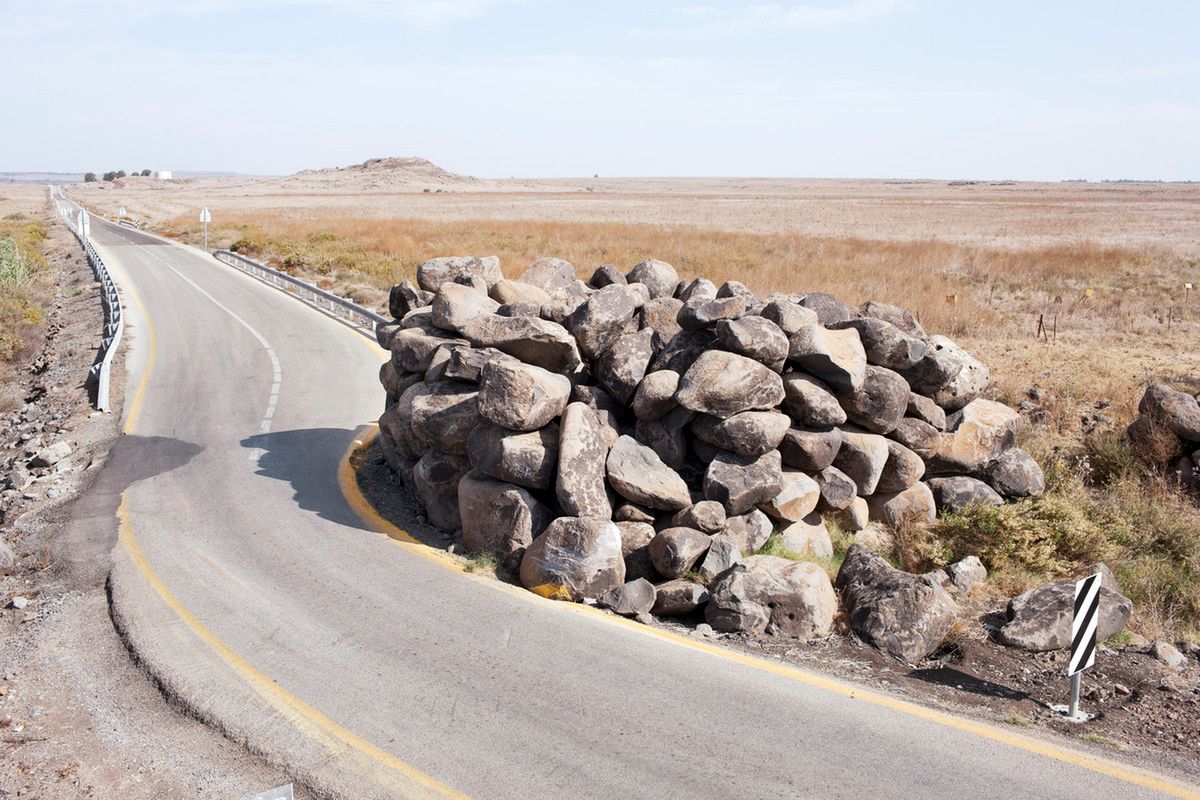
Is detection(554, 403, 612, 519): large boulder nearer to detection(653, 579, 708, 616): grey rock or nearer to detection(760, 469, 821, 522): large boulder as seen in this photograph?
detection(653, 579, 708, 616): grey rock

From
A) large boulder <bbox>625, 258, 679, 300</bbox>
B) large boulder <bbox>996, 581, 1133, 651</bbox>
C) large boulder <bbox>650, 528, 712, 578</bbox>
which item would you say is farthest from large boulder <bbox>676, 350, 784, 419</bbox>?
large boulder <bbox>996, 581, 1133, 651</bbox>

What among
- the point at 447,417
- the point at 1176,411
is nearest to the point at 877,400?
the point at 447,417

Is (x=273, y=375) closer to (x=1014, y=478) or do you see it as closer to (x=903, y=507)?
(x=903, y=507)

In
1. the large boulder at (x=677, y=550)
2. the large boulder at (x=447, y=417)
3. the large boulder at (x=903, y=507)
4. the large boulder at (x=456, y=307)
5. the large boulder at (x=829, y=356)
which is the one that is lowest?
the large boulder at (x=903, y=507)

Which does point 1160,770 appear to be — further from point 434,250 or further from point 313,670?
point 434,250

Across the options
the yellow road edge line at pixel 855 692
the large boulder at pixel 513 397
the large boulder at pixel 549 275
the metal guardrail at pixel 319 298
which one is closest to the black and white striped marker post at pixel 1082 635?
the yellow road edge line at pixel 855 692

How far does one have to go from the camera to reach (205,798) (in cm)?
610

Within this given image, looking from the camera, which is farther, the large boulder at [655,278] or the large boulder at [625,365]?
the large boulder at [655,278]

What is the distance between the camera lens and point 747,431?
10227 millimetres

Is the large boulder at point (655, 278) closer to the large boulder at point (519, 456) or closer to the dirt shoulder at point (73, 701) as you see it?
the large boulder at point (519, 456)

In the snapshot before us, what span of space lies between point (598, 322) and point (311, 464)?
5342 mm

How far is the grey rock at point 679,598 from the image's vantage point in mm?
9172

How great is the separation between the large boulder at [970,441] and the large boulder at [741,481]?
315cm

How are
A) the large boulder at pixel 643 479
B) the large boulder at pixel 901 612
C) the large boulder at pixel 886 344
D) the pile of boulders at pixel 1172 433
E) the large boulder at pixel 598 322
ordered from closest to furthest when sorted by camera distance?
the large boulder at pixel 901 612, the large boulder at pixel 643 479, the large boulder at pixel 598 322, the large boulder at pixel 886 344, the pile of boulders at pixel 1172 433
